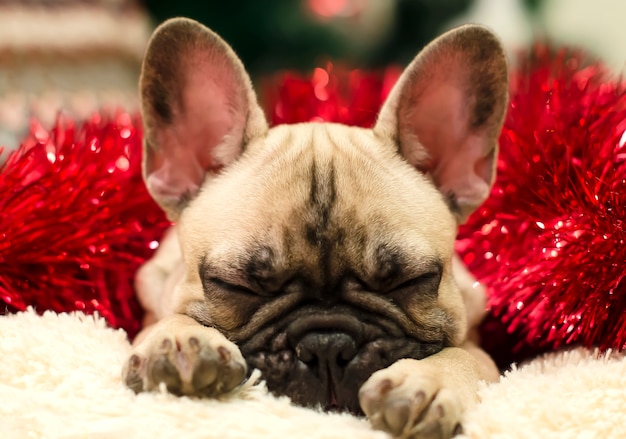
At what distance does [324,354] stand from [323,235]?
0.23m

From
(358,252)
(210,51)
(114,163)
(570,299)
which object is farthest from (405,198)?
(114,163)

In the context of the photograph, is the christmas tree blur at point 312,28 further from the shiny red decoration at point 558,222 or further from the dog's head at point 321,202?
the dog's head at point 321,202

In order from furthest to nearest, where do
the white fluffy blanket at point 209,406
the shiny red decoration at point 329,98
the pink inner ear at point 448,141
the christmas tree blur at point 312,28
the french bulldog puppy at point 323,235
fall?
the christmas tree blur at point 312,28 < the shiny red decoration at point 329,98 < the pink inner ear at point 448,141 < the french bulldog puppy at point 323,235 < the white fluffy blanket at point 209,406

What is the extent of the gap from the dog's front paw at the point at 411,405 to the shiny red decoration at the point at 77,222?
89cm

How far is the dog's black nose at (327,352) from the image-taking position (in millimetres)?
1294

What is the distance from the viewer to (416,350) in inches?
55.4

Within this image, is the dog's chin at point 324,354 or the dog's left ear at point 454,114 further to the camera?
the dog's left ear at point 454,114

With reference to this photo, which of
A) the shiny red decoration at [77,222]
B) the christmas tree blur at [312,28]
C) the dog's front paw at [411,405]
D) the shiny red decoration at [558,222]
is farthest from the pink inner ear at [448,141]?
the christmas tree blur at [312,28]

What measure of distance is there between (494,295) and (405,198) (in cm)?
42

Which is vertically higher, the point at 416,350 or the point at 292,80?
the point at 292,80

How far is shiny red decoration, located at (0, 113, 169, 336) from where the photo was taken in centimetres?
167

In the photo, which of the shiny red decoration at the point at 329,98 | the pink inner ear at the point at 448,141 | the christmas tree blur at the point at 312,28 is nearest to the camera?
the pink inner ear at the point at 448,141

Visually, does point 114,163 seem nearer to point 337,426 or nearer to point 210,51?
point 210,51

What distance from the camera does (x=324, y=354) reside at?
129 centimetres
